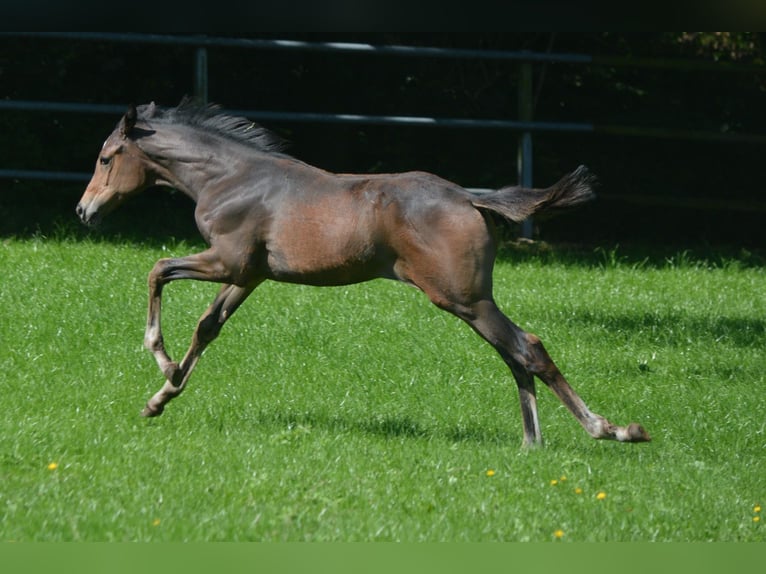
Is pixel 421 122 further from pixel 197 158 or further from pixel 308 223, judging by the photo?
pixel 308 223

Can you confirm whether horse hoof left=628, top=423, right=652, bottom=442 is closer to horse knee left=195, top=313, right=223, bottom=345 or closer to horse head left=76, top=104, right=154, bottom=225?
horse knee left=195, top=313, right=223, bottom=345

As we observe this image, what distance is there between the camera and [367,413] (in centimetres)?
687

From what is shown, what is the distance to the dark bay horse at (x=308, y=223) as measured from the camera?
591 cm

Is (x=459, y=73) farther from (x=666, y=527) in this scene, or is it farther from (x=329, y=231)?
(x=666, y=527)

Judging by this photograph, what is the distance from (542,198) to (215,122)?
213cm

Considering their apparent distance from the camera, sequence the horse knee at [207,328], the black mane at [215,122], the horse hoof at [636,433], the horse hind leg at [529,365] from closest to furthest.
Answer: the horse hoof at [636,433] < the horse hind leg at [529,365] < the horse knee at [207,328] < the black mane at [215,122]

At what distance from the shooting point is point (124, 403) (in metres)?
6.72

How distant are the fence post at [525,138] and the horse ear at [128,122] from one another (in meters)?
7.51

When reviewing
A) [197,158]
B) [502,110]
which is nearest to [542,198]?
[197,158]

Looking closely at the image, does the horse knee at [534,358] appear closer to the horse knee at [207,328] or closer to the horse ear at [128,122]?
the horse knee at [207,328]

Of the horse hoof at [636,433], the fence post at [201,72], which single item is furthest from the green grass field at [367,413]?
the fence post at [201,72]

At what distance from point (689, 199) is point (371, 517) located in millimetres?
10679

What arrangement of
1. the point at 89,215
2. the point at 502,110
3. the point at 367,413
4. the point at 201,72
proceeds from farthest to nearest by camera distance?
the point at 502,110 → the point at 201,72 → the point at 367,413 → the point at 89,215

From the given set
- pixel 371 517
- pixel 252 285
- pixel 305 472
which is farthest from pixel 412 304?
pixel 371 517
